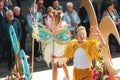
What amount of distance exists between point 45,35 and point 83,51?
0.99 meters

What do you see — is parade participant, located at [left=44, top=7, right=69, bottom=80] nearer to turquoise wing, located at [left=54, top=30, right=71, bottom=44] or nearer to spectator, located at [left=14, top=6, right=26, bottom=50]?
turquoise wing, located at [left=54, top=30, right=71, bottom=44]

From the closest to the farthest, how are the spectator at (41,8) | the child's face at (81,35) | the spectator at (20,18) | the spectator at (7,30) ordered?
1. the child's face at (81,35)
2. the spectator at (7,30)
3. the spectator at (20,18)
4. the spectator at (41,8)

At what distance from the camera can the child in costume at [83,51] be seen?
822 centimetres

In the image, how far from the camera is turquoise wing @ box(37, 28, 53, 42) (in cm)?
879

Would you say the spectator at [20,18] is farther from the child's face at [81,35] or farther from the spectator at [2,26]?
the child's face at [81,35]

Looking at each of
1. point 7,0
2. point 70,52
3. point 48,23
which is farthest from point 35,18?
point 7,0

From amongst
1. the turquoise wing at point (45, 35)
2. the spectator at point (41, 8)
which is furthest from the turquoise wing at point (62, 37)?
the spectator at point (41, 8)

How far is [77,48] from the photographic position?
8.33m

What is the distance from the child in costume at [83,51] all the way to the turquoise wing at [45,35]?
558 millimetres

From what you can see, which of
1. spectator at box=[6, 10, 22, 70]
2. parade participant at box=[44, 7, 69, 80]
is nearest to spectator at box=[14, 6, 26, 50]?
spectator at box=[6, 10, 22, 70]

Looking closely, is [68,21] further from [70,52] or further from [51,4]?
[70,52]

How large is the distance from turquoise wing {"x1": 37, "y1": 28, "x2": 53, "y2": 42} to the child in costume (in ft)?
1.83

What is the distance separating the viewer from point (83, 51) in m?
8.29

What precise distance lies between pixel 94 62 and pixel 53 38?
1.03 metres
